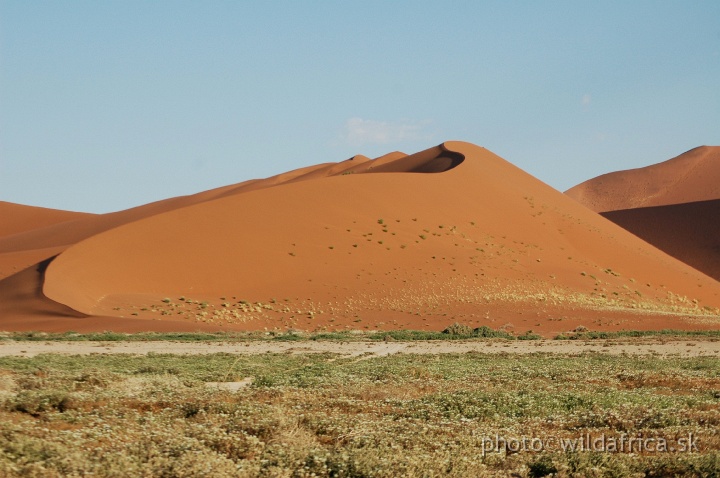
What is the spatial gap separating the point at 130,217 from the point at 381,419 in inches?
2971

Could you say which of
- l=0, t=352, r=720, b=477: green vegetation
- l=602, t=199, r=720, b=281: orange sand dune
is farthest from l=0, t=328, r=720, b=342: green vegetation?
l=602, t=199, r=720, b=281: orange sand dune

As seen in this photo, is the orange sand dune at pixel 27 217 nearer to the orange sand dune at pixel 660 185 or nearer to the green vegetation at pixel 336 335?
the green vegetation at pixel 336 335

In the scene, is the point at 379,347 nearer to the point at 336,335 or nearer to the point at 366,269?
the point at 336,335

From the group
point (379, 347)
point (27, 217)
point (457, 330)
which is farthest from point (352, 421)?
point (27, 217)

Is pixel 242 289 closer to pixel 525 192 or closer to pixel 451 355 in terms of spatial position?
pixel 451 355

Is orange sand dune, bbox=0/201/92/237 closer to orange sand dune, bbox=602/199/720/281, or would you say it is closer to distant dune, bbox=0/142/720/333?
distant dune, bbox=0/142/720/333

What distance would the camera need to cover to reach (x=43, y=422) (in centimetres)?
1002

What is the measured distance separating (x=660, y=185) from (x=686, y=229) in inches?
1244

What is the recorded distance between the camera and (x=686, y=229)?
96.6m

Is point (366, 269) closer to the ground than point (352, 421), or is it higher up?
higher up

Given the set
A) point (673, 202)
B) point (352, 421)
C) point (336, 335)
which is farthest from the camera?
point (673, 202)

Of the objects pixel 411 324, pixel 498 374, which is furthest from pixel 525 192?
pixel 498 374

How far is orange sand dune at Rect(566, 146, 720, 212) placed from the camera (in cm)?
11850

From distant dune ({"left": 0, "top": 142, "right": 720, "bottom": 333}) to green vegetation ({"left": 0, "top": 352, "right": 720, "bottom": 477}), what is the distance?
19905mm
